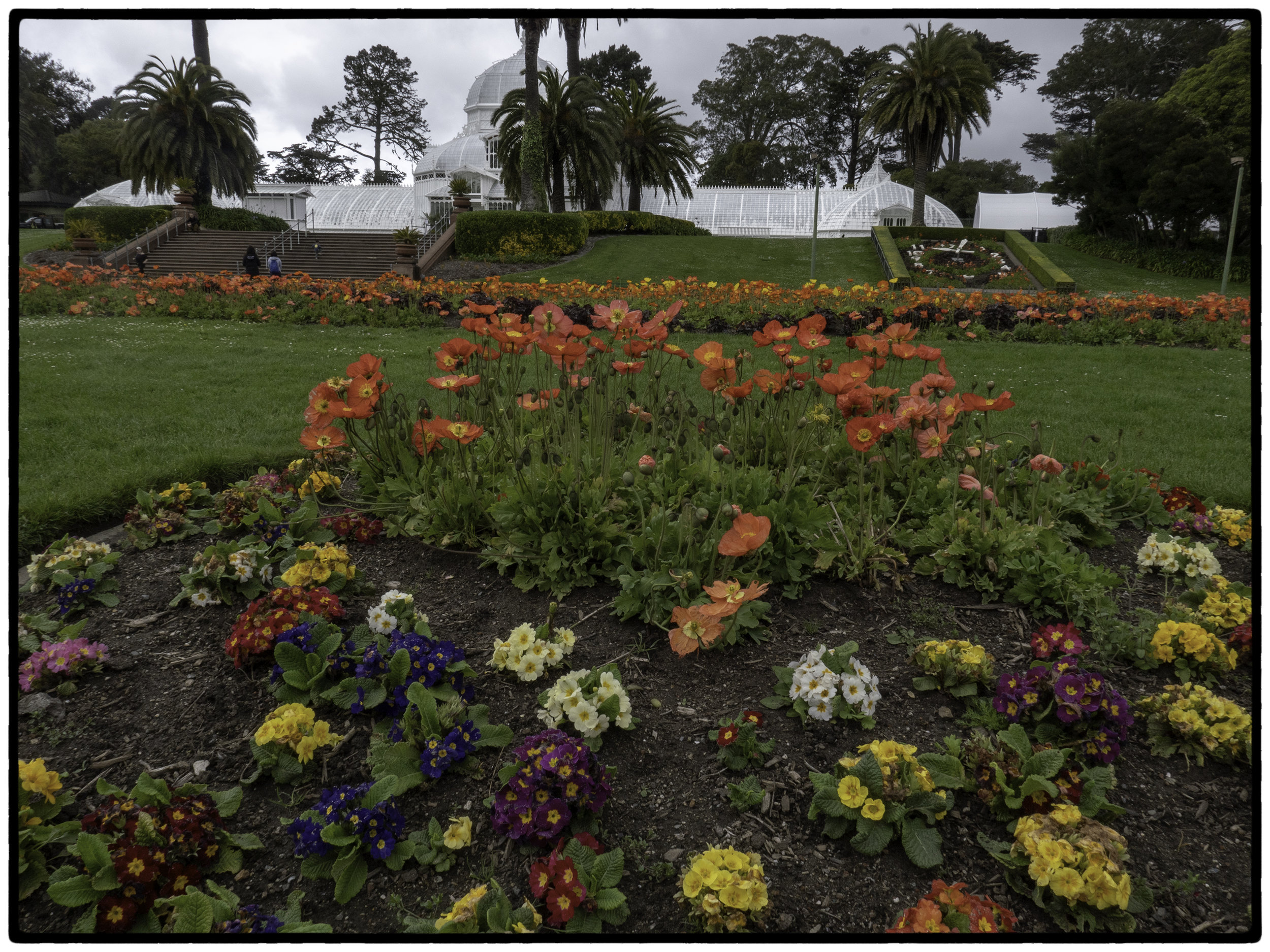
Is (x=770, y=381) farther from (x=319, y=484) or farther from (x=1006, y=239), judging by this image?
(x=1006, y=239)

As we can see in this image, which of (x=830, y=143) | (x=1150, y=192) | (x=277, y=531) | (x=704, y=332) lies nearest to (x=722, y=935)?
(x=277, y=531)

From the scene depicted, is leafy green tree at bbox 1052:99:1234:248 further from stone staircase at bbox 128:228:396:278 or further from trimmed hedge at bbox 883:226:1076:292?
stone staircase at bbox 128:228:396:278

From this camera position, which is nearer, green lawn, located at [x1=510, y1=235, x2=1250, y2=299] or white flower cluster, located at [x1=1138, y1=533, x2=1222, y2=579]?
white flower cluster, located at [x1=1138, y1=533, x2=1222, y2=579]

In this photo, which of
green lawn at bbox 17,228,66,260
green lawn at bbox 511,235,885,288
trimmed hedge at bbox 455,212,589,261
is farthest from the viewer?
green lawn at bbox 17,228,66,260

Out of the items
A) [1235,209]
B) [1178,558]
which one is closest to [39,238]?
[1235,209]

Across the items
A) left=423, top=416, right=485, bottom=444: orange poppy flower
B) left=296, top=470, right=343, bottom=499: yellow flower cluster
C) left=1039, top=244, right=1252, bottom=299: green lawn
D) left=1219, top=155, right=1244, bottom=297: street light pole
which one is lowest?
left=296, top=470, right=343, bottom=499: yellow flower cluster

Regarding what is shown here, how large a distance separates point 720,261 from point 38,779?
818 inches

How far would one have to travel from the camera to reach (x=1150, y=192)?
18094 mm

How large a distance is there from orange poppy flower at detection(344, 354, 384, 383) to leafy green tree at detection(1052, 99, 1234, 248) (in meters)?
16.0

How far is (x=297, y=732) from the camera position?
61.7 inches

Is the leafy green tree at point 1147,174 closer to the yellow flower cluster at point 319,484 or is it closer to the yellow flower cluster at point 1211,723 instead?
the yellow flower cluster at point 1211,723

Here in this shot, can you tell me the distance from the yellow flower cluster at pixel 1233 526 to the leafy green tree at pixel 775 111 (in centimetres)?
3466

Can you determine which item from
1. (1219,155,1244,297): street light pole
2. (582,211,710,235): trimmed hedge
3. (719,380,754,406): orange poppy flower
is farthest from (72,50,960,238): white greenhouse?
(719,380,754,406): orange poppy flower

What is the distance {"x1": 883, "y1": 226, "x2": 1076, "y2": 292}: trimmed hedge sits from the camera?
63.0 feet
